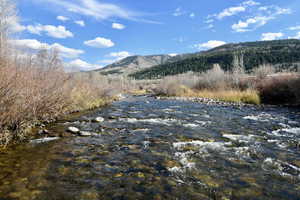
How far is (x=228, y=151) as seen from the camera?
266 inches

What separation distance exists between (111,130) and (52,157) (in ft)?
12.5

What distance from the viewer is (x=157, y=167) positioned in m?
5.57

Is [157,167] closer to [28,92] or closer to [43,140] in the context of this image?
[43,140]

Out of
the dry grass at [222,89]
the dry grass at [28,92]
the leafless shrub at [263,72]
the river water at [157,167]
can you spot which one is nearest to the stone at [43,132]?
the dry grass at [28,92]

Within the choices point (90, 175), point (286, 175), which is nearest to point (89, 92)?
point (90, 175)

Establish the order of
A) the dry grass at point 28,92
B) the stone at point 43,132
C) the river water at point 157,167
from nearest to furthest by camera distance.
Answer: the river water at point 157,167 → the dry grass at point 28,92 → the stone at point 43,132

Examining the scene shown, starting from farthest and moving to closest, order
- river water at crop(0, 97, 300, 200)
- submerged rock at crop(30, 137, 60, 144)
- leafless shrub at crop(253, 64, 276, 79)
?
leafless shrub at crop(253, 64, 276, 79) < submerged rock at crop(30, 137, 60, 144) < river water at crop(0, 97, 300, 200)

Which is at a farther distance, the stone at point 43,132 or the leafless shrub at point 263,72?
the leafless shrub at point 263,72

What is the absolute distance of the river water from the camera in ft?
14.0

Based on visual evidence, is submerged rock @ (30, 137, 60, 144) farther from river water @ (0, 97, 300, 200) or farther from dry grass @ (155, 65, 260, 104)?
dry grass @ (155, 65, 260, 104)

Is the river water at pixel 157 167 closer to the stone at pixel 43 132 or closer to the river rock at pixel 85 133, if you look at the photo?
the river rock at pixel 85 133

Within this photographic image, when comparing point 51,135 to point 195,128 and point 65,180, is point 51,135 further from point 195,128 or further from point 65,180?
point 195,128

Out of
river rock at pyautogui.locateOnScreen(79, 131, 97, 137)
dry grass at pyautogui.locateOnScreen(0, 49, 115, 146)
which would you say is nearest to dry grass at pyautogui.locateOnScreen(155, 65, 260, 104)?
dry grass at pyautogui.locateOnScreen(0, 49, 115, 146)

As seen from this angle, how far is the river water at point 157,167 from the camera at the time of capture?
14.0 feet
